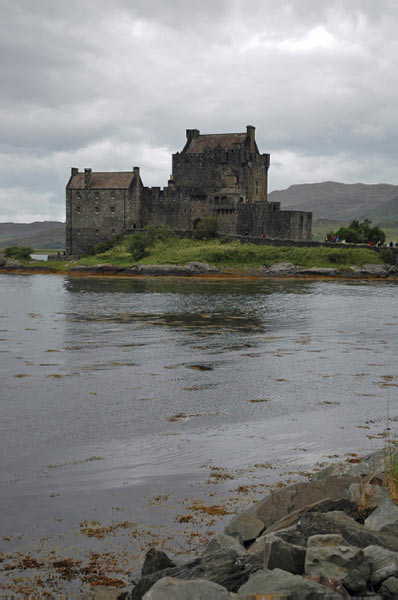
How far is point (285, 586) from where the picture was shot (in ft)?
18.1

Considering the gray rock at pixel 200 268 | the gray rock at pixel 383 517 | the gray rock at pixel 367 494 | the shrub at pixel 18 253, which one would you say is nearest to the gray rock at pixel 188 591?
the gray rock at pixel 383 517

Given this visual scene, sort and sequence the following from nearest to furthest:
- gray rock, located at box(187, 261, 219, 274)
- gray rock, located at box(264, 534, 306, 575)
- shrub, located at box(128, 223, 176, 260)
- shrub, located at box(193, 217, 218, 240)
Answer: gray rock, located at box(264, 534, 306, 575) → gray rock, located at box(187, 261, 219, 274) → shrub, located at box(128, 223, 176, 260) → shrub, located at box(193, 217, 218, 240)

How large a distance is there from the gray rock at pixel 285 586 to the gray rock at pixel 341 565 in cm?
26

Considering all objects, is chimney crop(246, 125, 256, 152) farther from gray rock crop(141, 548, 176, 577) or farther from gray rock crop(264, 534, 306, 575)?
gray rock crop(264, 534, 306, 575)

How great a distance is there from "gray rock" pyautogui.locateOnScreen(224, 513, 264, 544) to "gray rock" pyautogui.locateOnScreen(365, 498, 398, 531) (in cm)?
140

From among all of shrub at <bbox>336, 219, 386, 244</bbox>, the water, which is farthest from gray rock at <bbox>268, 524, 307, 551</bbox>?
shrub at <bbox>336, 219, 386, 244</bbox>

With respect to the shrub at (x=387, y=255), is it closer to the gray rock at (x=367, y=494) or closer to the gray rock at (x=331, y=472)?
the gray rock at (x=331, y=472)

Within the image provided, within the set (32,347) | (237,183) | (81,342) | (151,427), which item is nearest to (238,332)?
(81,342)

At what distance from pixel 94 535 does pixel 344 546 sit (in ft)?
12.1

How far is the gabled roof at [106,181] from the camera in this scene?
96.2m

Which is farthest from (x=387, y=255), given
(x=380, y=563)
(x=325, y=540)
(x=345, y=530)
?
(x=380, y=563)

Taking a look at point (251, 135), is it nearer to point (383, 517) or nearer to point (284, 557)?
point (383, 517)

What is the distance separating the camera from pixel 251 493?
988 cm

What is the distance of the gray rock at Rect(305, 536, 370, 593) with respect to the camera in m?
5.71
